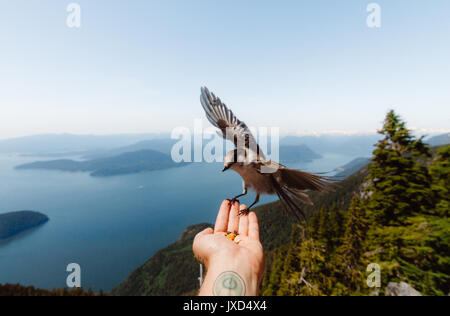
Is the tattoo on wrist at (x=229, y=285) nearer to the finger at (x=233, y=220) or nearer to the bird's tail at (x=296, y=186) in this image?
the bird's tail at (x=296, y=186)

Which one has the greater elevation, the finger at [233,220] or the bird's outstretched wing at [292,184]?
the bird's outstretched wing at [292,184]

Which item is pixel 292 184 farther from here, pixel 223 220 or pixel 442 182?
pixel 442 182

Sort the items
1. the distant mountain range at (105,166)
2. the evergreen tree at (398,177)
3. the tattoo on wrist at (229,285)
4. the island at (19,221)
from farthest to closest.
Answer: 1. the distant mountain range at (105,166)
2. the island at (19,221)
3. the evergreen tree at (398,177)
4. the tattoo on wrist at (229,285)

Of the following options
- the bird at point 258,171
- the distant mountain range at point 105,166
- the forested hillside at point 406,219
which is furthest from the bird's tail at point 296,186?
the distant mountain range at point 105,166

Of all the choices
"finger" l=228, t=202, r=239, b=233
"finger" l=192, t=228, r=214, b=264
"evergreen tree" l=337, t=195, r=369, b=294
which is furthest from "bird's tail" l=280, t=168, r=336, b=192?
"evergreen tree" l=337, t=195, r=369, b=294
